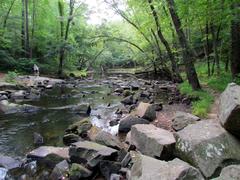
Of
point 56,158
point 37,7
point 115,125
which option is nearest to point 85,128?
point 115,125

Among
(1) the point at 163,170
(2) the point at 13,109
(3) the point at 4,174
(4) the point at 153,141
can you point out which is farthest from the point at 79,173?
(2) the point at 13,109

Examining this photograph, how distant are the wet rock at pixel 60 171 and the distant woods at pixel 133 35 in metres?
7.10

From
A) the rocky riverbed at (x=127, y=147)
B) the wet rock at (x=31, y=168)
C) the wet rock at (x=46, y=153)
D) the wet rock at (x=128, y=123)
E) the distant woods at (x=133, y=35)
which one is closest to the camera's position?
the rocky riverbed at (x=127, y=147)

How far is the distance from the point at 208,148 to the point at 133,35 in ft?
76.2

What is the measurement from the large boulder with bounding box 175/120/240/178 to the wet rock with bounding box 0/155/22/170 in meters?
3.18

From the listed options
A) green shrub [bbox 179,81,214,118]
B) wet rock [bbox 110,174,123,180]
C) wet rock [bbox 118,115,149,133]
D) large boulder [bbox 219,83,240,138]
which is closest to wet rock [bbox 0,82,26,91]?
wet rock [bbox 118,115,149,133]

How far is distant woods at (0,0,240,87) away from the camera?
10.6 m

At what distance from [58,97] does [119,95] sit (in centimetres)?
319

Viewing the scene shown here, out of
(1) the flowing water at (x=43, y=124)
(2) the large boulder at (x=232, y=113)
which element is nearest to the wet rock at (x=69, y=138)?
(1) the flowing water at (x=43, y=124)

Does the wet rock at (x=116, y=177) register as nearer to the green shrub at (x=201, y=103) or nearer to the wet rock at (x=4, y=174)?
the wet rock at (x=4, y=174)

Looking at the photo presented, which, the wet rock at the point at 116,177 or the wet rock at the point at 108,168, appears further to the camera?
the wet rock at the point at 108,168

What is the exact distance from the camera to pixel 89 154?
499cm

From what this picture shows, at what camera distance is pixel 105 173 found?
179 inches

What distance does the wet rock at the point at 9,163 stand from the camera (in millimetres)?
5227
